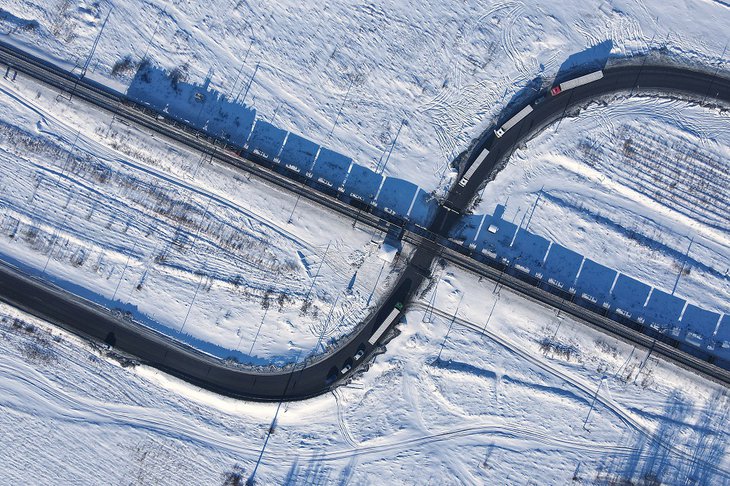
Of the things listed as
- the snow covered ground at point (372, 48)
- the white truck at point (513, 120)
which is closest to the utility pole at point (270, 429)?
the snow covered ground at point (372, 48)

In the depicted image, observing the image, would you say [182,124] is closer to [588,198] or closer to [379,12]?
[379,12]

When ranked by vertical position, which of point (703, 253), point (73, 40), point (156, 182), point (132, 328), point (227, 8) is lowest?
point (132, 328)

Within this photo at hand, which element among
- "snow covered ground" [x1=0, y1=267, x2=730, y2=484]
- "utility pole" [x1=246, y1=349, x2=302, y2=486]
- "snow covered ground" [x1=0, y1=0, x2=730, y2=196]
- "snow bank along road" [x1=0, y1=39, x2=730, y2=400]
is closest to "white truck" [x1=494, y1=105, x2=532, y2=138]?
"snow bank along road" [x1=0, y1=39, x2=730, y2=400]

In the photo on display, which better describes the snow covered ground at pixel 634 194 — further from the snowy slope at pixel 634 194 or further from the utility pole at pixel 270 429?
the utility pole at pixel 270 429

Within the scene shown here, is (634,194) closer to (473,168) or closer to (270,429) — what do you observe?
(473,168)

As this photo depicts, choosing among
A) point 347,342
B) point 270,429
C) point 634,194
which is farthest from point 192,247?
point 634,194

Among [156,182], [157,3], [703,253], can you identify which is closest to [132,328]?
[156,182]

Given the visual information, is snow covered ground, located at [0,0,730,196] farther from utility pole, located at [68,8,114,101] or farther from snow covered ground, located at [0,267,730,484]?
snow covered ground, located at [0,267,730,484]
